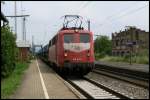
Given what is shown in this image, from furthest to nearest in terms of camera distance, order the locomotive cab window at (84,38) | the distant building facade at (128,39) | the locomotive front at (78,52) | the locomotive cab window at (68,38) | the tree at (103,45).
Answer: the tree at (103,45), the distant building facade at (128,39), the locomotive cab window at (68,38), the locomotive cab window at (84,38), the locomotive front at (78,52)

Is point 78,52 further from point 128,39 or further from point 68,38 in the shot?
point 128,39

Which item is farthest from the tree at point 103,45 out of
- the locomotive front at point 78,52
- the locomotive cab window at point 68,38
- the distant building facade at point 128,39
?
the locomotive front at point 78,52

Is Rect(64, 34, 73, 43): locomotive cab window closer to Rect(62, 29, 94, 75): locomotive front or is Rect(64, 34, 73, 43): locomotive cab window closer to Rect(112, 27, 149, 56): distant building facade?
Rect(62, 29, 94, 75): locomotive front

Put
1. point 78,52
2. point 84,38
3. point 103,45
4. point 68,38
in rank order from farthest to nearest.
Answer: point 103,45, point 68,38, point 84,38, point 78,52

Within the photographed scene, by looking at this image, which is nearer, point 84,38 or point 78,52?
point 78,52

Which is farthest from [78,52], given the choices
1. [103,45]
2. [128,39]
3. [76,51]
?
[103,45]

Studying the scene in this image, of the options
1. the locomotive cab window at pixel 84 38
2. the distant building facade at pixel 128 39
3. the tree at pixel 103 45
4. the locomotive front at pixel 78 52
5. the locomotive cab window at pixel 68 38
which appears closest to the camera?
the locomotive front at pixel 78 52

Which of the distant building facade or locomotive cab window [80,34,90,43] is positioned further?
the distant building facade

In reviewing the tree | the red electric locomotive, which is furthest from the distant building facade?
the red electric locomotive

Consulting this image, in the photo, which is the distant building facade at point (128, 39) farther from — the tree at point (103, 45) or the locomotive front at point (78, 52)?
the locomotive front at point (78, 52)

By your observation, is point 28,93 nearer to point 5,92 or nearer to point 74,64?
point 5,92

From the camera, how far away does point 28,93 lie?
56.5 feet

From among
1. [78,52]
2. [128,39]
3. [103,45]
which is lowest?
[78,52]

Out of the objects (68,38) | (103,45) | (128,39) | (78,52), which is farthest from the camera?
(103,45)
